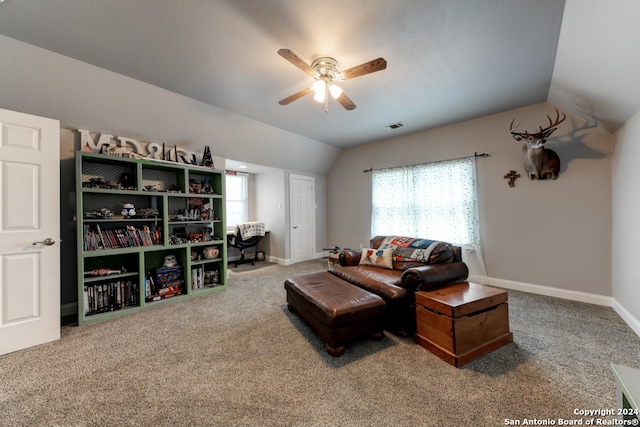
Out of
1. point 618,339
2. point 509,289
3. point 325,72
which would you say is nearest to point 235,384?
point 325,72

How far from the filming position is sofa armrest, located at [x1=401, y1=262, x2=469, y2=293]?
2328 mm

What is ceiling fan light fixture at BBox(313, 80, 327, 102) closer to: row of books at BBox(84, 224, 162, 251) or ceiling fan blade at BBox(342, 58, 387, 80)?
ceiling fan blade at BBox(342, 58, 387, 80)

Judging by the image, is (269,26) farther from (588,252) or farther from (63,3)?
(588,252)

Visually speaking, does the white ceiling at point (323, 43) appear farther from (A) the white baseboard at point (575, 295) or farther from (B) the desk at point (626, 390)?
(B) the desk at point (626, 390)

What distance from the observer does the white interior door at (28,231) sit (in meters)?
2.13

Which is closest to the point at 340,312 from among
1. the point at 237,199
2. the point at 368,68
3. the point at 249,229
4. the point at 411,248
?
the point at 411,248

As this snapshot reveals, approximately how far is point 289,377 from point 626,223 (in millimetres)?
3811

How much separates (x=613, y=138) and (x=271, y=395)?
4713 millimetres

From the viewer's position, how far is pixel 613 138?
2988mm

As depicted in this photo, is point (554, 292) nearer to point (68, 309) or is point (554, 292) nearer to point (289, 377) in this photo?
point (289, 377)

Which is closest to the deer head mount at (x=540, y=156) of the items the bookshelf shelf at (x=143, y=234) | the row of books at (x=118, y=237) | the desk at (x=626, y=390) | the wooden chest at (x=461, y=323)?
the wooden chest at (x=461, y=323)

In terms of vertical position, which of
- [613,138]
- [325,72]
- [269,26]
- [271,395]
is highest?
[269,26]

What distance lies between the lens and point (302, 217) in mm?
5895

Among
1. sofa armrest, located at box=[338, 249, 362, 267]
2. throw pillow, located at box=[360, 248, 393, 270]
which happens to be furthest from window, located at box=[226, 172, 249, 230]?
throw pillow, located at box=[360, 248, 393, 270]
